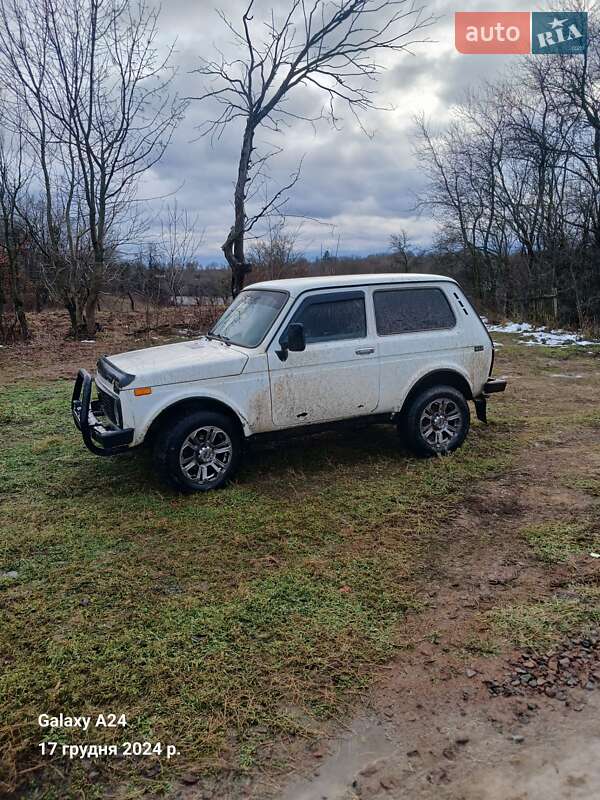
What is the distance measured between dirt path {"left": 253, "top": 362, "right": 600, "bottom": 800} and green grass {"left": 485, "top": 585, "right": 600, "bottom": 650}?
0.07 meters

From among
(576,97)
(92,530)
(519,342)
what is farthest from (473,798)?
(576,97)

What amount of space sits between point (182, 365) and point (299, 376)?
106cm

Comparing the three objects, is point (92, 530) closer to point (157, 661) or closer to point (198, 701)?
point (157, 661)

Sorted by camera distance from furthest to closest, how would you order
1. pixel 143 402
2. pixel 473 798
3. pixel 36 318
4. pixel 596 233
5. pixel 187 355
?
pixel 596 233
pixel 36 318
pixel 187 355
pixel 143 402
pixel 473 798

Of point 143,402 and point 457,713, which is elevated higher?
point 143,402

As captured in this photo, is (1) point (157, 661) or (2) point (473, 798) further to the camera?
(1) point (157, 661)

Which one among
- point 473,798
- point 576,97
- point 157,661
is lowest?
point 473,798

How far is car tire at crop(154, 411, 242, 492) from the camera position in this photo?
4.47 metres

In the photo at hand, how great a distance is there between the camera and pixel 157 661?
2.62 m

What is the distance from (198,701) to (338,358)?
10.6 ft

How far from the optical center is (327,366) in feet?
16.2

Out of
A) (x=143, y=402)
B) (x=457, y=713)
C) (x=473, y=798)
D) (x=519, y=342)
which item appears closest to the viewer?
(x=473, y=798)

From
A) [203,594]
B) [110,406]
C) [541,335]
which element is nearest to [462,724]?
[203,594]

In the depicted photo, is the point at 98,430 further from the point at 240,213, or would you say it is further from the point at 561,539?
the point at 240,213
